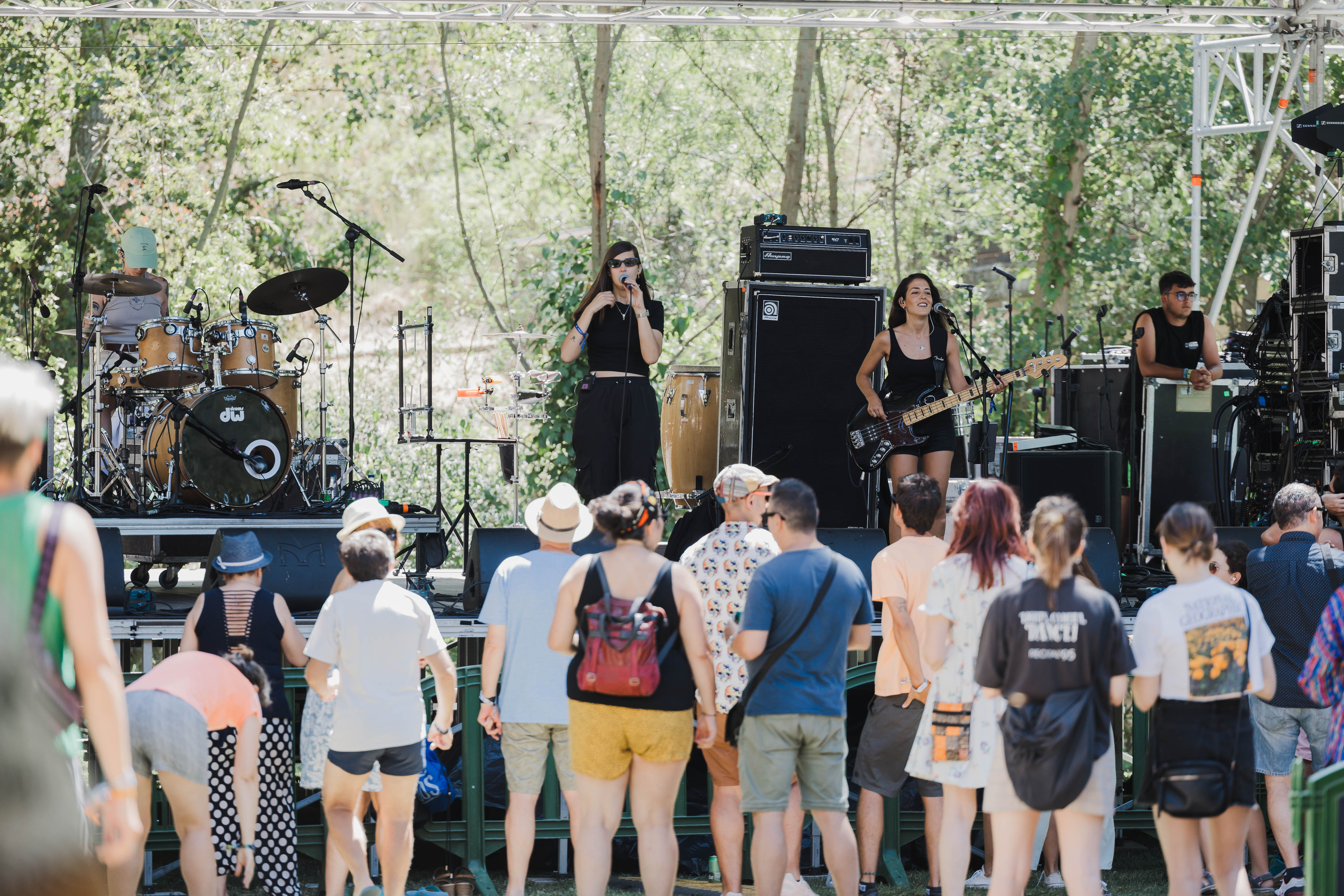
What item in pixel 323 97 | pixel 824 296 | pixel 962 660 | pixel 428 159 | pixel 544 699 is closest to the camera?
pixel 962 660

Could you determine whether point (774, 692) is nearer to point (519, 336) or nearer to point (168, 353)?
point (519, 336)

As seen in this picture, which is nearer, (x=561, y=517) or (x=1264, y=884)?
(x=561, y=517)

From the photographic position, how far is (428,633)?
15.5ft

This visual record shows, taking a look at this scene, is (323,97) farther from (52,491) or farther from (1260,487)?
(1260,487)

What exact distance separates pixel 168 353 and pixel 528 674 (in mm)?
4250

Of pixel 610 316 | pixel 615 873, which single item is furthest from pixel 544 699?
pixel 610 316

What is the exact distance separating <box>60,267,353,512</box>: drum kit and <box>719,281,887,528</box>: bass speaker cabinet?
2398 mm

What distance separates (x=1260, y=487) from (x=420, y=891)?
196 inches

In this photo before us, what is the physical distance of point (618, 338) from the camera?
7238mm

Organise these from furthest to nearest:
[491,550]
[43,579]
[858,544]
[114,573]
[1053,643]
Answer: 1. [858,544]
2. [491,550]
3. [114,573]
4. [1053,643]
5. [43,579]

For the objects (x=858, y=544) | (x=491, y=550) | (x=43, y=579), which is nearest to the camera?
(x=43, y=579)

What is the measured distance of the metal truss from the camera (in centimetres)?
833

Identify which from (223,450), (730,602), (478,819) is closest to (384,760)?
(730,602)

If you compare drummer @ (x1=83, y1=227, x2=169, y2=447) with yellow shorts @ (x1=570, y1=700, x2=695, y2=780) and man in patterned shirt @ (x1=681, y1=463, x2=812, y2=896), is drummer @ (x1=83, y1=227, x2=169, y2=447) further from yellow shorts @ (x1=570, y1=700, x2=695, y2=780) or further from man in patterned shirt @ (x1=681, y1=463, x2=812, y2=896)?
yellow shorts @ (x1=570, y1=700, x2=695, y2=780)
